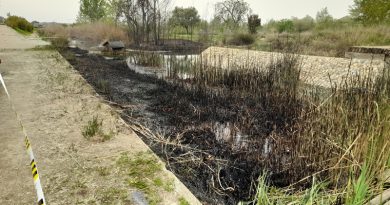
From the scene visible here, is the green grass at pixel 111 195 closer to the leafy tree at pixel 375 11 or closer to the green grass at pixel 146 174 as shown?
the green grass at pixel 146 174

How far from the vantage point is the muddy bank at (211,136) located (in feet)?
9.64

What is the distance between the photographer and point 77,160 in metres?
2.59

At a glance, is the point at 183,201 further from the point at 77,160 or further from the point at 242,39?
the point at 242,39

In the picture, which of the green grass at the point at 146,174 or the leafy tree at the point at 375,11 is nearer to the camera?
the green grass at the point at 146,174

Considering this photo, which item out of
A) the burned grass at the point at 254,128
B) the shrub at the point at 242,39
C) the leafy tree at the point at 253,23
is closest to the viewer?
the burned grass at the point at 254,128

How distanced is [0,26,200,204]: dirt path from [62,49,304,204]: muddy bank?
45 centimetres

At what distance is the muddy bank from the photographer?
294 centimetres

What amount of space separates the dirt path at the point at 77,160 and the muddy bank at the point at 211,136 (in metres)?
0.45

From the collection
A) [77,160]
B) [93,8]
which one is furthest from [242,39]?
[93,8]

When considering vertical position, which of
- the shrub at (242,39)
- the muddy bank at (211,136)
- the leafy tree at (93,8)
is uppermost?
the leafy tree at (93,8)

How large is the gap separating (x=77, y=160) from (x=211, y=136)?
6.54 ft

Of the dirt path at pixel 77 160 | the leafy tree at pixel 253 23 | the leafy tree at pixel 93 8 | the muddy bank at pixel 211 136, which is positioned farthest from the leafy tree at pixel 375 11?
the leafy tree at pixel 93 8

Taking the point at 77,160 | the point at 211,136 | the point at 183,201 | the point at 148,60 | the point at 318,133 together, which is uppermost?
the point at 148,60

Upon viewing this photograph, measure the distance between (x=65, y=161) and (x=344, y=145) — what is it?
8.12ft
